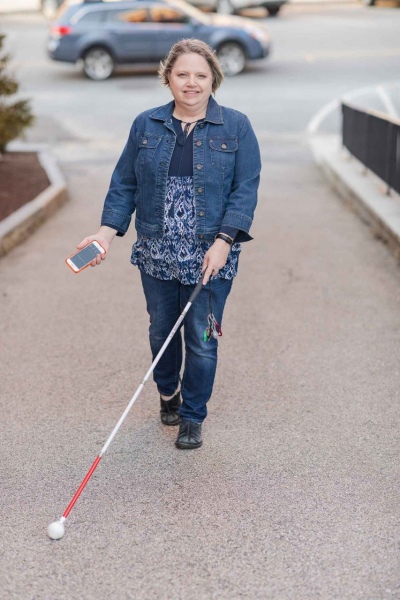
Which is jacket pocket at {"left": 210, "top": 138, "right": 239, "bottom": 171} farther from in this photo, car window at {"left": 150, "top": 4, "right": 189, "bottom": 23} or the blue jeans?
car window at {"left": 150, "top": 4, "right": 189, "bottom": 23}

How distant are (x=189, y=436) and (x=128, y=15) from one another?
17569mm

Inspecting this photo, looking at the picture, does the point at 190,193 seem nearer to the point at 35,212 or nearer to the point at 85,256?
the point at 85,256

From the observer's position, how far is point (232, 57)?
20703 mm

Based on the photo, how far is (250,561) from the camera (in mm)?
3613

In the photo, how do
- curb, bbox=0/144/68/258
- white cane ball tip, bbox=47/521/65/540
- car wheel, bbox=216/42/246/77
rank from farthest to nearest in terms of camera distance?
1. car wheel, bbox=216/42/246/77
2. curb, bbox=0/144/68/258
3. white cane ball tip, bbox=47/521/65/540

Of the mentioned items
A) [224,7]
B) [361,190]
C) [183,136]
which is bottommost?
[224,7]

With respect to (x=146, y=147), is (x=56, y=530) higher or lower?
lower

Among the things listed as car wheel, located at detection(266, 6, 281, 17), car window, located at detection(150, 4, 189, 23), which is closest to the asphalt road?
car window, located at detection(150, 4, 189, 23)

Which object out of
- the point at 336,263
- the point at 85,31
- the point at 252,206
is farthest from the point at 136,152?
the point at 85,31

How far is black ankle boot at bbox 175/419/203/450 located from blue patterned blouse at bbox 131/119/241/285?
72 centimetres

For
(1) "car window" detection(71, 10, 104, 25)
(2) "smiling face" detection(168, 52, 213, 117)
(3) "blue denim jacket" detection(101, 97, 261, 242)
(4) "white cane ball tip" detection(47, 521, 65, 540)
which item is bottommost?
(1) "car window" detection(71, 10, 104, 25)

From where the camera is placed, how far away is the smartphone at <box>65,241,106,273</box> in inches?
162

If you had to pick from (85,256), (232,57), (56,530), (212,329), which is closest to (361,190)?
(212,329)

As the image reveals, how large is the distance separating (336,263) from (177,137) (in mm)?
4224
